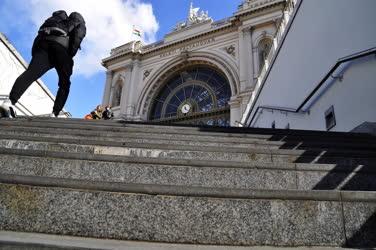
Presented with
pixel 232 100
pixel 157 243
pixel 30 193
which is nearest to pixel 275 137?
pixel 157 243

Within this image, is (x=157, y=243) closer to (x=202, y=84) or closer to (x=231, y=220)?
(x=231, y=220)

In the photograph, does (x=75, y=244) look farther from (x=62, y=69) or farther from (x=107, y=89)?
(x=107, y=89)

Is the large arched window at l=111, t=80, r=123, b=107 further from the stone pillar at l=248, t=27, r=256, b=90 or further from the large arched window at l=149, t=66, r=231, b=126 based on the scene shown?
the stone pillar at l=248, t=27, r=256, b=90

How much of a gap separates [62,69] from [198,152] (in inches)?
100

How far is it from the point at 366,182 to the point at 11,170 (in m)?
2.43

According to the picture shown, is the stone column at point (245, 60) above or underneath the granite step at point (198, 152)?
above

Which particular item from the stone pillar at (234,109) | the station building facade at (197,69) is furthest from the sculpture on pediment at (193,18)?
the stone pillar at (234,109)

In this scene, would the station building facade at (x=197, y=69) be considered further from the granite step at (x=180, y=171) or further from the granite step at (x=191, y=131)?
the granite step at (x=180, y=171)

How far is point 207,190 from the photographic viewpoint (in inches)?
64.7

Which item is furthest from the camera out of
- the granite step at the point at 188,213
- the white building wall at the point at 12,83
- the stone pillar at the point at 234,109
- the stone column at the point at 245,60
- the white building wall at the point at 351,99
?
the stone column at the point at 245,60

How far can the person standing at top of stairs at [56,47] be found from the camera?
4070 millimetres

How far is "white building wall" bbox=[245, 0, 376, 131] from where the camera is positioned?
4.38m

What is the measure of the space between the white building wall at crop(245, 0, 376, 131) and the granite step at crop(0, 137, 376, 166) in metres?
1.80

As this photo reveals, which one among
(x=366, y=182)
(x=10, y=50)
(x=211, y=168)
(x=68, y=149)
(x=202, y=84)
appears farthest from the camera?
(x=202, y=84)
